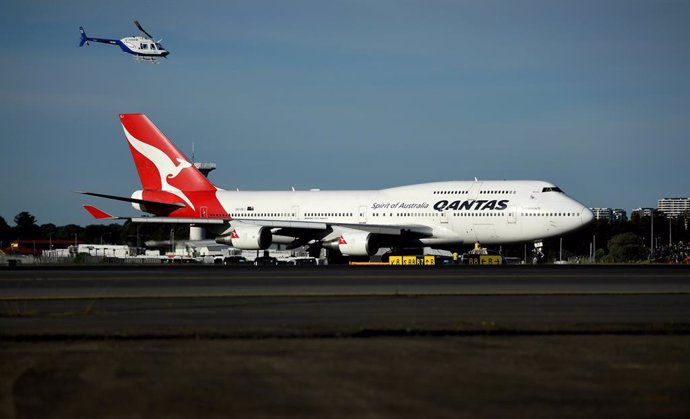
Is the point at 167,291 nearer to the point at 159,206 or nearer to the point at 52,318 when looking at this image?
the point at 52,318

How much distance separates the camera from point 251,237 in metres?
52.8

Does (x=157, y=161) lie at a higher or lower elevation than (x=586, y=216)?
higher

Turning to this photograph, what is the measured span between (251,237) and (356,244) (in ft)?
19.2

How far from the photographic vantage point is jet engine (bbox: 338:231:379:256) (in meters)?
51.0

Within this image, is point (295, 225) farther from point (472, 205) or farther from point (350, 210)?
point (472, 205)

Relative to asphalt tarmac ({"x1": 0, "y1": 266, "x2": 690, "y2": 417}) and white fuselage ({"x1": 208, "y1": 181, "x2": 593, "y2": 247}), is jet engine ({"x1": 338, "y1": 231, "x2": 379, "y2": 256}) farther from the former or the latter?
asphalt tarmac ({"x1": 0, "y1": 266, "x2": 690, "y2": 417})

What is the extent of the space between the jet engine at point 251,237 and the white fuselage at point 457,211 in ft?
7.22

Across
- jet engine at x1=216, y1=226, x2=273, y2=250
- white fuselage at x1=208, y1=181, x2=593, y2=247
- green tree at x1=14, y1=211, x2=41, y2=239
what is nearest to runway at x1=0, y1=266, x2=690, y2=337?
white fuselage at x1=208, y1=181, x2=593, y2=247

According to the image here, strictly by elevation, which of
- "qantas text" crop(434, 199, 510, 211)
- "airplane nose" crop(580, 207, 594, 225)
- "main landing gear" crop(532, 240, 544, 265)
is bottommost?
"main landing gear" crop(532, 240, 544, 265)

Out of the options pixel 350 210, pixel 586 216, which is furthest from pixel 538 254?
pixel 350 210

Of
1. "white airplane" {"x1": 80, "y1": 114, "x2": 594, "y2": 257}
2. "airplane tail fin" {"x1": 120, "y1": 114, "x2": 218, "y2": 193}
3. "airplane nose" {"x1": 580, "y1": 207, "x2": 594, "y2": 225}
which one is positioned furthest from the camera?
"airplane tail fin" {"x1": 120, "y1": 114, "x2": 218, "y2": 193}

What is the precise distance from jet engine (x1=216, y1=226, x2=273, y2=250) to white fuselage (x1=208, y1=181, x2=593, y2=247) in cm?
220

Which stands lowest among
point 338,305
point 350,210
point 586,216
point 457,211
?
point 338,305

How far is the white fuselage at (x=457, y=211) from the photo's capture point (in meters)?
50.8
